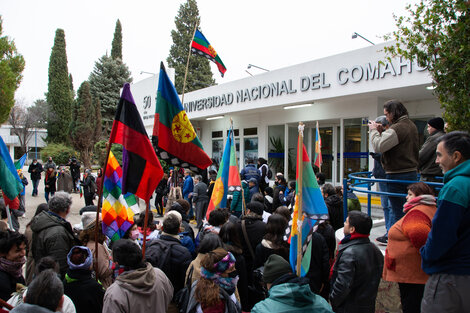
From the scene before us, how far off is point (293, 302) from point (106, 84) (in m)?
41.9

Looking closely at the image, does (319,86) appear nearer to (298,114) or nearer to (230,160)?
(298,114)

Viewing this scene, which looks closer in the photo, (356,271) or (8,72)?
(356,271)

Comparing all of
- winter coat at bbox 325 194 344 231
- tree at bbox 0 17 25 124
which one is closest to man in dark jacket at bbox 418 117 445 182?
winter coat at bbox 325 194 344 231

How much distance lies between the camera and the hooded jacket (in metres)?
2.82

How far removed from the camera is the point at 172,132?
4.41m

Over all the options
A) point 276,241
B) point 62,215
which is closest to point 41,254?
point 62,215

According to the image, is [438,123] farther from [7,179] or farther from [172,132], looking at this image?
[7,179]

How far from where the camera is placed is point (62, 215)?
4.23m

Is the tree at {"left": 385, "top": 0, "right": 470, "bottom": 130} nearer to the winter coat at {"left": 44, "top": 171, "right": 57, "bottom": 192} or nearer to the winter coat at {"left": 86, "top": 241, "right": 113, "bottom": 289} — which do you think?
the winter coat at {"left": 86, "top": 241, "right": 113, "bottom": 289}

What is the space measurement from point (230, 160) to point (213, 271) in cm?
349

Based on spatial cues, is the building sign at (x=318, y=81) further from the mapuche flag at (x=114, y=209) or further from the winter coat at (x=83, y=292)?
the winter coat at (x=83, y=292)

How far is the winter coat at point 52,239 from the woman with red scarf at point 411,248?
3.33 m

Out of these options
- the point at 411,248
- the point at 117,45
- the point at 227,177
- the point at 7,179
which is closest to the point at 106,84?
the point at 117,45

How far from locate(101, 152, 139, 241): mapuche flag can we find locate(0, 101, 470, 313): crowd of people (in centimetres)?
18
